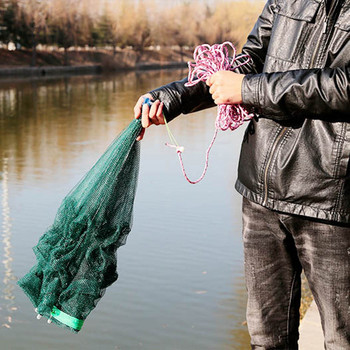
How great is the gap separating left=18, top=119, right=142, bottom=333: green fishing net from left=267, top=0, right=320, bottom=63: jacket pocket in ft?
1.61

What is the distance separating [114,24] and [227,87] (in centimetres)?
5789

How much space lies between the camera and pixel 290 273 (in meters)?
2.06

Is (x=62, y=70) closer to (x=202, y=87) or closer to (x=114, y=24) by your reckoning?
(x=114, y=24)

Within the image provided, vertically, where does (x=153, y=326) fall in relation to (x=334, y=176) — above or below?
below

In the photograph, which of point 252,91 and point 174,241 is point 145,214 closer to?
point 174,241

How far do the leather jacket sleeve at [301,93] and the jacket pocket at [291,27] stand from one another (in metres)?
0.12

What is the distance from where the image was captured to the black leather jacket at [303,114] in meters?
1.85

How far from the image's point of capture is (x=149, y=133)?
13.0 m

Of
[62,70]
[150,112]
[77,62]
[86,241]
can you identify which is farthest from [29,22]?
[150,112]

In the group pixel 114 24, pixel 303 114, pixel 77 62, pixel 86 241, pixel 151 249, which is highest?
pixel 303 114

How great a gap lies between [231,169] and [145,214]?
9.76ft

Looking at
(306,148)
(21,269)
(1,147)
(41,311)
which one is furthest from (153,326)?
(1,147)

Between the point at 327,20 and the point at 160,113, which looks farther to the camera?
the point at 160,113

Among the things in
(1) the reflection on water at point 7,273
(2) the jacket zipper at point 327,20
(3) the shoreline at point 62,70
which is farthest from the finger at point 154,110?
(3) the shoreline at point 62,70
